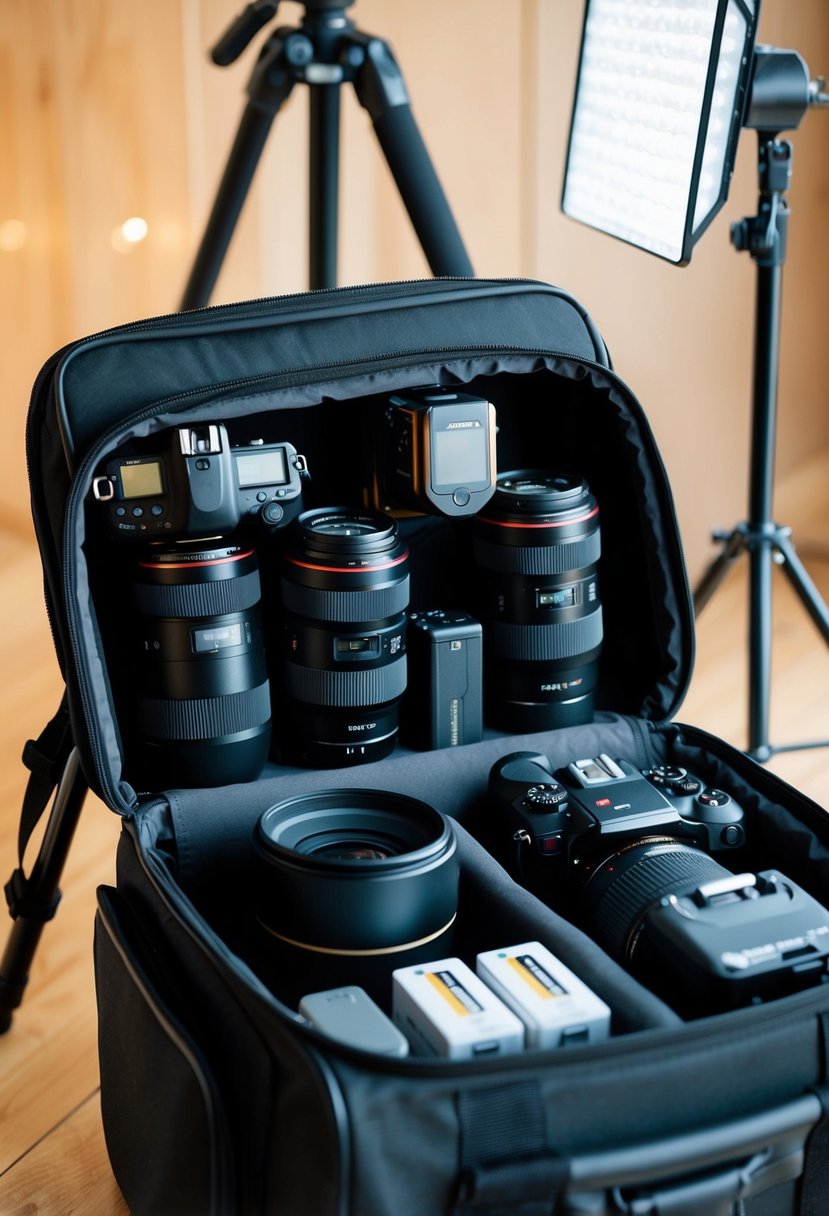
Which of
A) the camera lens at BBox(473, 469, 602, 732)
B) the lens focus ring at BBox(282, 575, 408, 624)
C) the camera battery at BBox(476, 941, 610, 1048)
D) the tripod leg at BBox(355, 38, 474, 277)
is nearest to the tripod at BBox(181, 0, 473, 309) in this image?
the tripod leg at BBox(355, 38, 474, 277)

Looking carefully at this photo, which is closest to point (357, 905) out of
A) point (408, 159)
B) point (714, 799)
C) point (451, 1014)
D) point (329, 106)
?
point (451, 1014)

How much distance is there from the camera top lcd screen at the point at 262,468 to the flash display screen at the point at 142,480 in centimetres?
8

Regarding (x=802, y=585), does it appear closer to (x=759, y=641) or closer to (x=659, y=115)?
(x=759, y=641)

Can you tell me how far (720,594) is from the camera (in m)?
2.66

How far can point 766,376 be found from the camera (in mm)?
1758

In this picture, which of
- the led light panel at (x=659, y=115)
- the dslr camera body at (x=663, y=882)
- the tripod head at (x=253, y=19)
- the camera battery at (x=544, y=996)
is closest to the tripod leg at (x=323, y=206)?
the tripod head at (x=253, y=19)

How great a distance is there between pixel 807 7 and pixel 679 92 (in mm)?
1418

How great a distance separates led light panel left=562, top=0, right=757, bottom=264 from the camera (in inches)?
55.0

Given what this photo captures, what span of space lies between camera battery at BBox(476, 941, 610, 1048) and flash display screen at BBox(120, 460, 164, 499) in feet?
1.58

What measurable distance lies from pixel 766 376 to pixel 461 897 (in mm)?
880

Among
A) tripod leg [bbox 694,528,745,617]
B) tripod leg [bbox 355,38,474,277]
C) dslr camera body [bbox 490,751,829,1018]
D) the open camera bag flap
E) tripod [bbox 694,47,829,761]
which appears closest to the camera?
the open camera bag flap

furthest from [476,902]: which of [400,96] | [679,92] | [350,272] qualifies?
[350,272]

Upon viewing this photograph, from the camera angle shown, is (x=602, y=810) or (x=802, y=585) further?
(x=802, y=585)

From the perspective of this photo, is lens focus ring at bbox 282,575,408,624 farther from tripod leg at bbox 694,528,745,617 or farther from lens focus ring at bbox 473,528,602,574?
tripod leg at bbox 694,528,745,617
